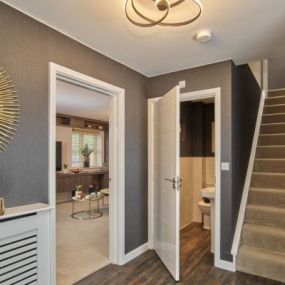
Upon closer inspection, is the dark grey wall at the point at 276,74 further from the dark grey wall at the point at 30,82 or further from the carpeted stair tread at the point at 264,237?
the dark grey wall at the point at 30,82

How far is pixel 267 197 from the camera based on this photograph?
3.26 meters

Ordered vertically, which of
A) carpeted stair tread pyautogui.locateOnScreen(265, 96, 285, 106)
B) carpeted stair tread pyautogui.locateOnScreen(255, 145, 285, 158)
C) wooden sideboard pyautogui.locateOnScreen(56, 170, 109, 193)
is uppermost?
carpeted stair tread pyautogui.locateOnScreen(265, 96, 285, 106)

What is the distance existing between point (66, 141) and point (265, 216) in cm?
560

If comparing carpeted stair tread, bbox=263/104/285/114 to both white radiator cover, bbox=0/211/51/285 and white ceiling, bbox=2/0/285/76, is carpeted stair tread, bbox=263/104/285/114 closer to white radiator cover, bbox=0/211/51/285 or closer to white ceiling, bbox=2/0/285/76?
white ceiling, bbox=2/0/285/76

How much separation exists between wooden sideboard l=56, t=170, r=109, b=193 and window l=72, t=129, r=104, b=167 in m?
0.57

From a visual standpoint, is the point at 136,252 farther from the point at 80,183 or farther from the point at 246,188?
the point at 80,183

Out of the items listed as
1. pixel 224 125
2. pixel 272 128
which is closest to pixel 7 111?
pixel 224 125

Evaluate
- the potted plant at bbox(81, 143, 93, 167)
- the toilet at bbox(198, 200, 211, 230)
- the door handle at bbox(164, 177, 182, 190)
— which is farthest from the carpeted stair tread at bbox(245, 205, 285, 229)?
the potted plant at bbox(81, 143, 93, 167)

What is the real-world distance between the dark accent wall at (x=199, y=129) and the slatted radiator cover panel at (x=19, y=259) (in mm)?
3371

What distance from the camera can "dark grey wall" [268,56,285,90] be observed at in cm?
580

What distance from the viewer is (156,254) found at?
3.22m

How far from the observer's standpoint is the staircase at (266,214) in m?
2.68

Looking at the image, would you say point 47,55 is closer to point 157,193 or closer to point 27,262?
point 27,262

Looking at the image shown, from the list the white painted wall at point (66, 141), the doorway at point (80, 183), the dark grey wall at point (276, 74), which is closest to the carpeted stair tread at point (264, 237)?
the doorway at point (80, 183)
